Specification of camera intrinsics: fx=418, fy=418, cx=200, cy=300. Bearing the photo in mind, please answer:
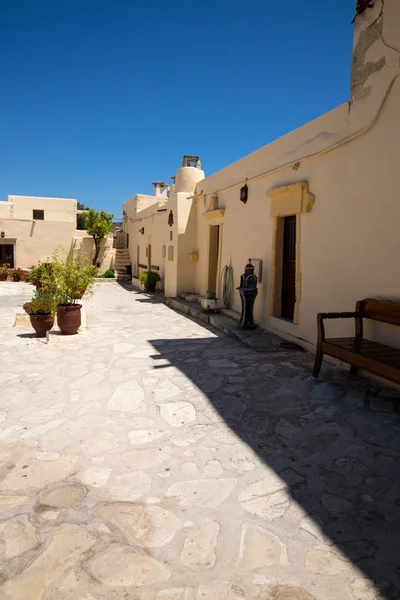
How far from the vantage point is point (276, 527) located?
92.4 inches

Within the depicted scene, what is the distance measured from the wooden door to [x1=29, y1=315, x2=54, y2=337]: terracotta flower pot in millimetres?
4102

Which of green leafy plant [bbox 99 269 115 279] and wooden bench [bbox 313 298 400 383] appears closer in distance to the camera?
wooden bench [bbox 313 298 400 383]

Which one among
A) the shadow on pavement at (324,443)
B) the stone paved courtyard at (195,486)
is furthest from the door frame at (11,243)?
the shadow on pavement at (324,443)

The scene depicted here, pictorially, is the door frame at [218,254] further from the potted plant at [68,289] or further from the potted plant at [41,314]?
the potted plant at [41,314]

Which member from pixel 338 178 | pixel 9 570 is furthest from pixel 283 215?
pixel 9 570

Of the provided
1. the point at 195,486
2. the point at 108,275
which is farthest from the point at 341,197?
the point at 108,275

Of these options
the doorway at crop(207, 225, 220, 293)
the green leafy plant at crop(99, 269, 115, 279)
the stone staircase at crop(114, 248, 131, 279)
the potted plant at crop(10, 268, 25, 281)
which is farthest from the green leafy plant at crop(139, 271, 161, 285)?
the potted plant at crop(10, 268, 25, 281)

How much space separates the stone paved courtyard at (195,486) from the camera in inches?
78.4

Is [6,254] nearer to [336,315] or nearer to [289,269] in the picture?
[289,269]

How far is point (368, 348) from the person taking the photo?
4.38 metres

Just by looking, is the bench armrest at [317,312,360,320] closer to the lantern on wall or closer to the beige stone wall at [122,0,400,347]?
the beige stone wall at [122,0,400,347]

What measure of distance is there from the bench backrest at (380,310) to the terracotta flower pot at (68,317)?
15.4 feet

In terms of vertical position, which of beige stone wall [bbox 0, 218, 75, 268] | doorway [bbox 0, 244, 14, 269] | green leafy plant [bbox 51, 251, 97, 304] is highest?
beige stone wall [bbox 0, 218, 75, 268]

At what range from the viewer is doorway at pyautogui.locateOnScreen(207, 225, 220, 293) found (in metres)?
11.1
